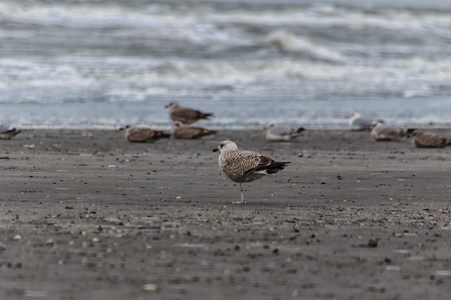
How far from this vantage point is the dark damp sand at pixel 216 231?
12.6 ft

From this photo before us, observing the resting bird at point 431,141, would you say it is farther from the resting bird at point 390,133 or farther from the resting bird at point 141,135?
the resting bird at point 141,135

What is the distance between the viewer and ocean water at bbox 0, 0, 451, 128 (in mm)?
17891

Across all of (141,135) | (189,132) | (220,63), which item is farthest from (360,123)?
(220,63)

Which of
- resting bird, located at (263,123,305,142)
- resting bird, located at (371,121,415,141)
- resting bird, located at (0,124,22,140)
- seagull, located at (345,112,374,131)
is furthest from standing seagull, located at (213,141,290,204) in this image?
seagull, located at (345,112,374,131)

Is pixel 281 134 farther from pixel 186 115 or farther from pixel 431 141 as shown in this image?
pixel 186 115

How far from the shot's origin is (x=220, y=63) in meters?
28.1

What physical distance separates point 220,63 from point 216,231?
914 inches

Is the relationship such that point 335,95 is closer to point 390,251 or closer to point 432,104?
point 432,104

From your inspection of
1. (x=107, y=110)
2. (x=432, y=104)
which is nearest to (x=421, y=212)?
(x=107, y=110)

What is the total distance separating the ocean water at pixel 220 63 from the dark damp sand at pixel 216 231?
6601 millimetres

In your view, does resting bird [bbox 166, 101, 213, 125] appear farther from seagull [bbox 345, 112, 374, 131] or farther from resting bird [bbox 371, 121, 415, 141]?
resting bird [bbox 371, 121, 415, 141]

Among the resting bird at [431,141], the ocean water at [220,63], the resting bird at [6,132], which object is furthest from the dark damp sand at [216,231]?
the ocean water at [220,63]

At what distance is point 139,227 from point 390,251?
5.95 ft

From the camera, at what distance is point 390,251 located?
4.68 metres
